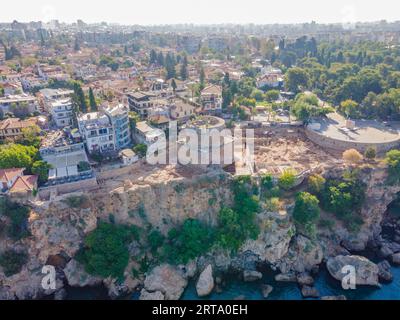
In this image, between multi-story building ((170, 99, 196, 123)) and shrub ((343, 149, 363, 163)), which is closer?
shrub ((343, 149, 363, 163))

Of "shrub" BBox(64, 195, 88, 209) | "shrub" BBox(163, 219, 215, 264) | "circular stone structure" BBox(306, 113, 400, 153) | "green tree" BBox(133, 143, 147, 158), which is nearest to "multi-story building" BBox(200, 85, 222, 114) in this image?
"circular stone structure" BBox(306, 113, 400, 153)

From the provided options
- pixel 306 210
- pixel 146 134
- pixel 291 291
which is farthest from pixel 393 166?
pixel 146 134

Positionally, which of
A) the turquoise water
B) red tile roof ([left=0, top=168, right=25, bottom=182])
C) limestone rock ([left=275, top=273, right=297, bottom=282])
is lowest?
the turquoise water

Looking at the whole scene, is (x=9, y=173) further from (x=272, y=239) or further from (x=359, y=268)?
(x=359, y=268)

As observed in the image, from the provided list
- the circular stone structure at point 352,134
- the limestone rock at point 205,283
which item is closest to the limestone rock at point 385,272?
the circular stone structure at point 352,134

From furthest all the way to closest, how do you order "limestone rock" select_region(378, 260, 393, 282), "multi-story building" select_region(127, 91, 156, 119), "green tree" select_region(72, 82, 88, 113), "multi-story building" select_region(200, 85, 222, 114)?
"multi-story building" select_region(200, 85, 222, 114)
"multi-story building" select_region(127, 91, 156, 119)
"green tree" select_region(72, 82, 88, 113)
"limestone rock" select_region(378, 260, 393, 282)

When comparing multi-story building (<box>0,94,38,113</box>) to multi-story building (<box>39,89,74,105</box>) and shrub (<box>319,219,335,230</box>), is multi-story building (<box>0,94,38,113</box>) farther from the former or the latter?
shrub (<box>319,219,335,230</box>)

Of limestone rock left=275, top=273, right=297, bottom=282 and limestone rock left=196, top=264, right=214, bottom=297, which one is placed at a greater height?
limestone rock left=196, top=264, right=214, bottom=297
